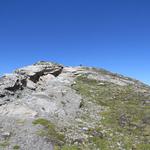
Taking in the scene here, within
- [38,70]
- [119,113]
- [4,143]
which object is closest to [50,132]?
[4,143]

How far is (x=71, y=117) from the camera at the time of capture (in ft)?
162

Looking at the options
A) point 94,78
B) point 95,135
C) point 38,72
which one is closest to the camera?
point 95,135

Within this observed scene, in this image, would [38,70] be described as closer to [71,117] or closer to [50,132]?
[71,117]

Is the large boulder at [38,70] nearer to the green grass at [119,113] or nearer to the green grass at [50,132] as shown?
the green grass at [119,113]

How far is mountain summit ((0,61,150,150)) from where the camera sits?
39.6 meters

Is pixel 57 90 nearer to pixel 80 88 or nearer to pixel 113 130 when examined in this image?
pixel 80 88

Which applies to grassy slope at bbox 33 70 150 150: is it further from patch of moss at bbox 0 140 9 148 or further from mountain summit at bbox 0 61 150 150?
patch of moss at bbox 0 140 9 148

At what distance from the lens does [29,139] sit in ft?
127

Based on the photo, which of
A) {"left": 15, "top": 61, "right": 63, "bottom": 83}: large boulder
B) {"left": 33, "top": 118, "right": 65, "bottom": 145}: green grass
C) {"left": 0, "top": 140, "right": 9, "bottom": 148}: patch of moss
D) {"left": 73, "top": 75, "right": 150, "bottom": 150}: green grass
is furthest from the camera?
{"left": 15, "top": 61, "right": 63, "bottom": 83}: large boulder

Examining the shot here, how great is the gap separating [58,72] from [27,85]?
26324 millimetres

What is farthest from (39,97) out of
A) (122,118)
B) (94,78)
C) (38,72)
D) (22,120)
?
(94,78)

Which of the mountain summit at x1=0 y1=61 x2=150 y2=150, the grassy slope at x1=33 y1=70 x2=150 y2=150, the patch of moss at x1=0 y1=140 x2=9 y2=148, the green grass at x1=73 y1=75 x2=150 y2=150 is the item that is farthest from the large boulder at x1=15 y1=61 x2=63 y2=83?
the patch of moss at x1=0 y1=140 x2=9 y2=148

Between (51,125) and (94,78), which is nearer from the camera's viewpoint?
(51,125)

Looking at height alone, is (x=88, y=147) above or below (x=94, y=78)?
below
